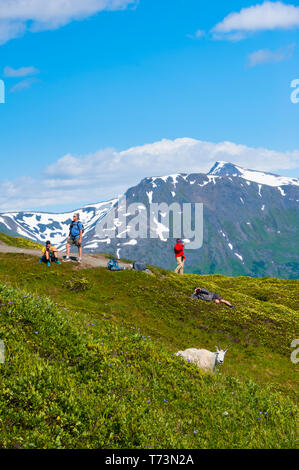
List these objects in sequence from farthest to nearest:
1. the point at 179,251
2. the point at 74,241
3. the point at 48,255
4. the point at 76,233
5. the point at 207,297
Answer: the point at 179,251, the point at 74,241, the point at 76,233, the point at 207,297, the point at 48,255

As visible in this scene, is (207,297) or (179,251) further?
(179,251)

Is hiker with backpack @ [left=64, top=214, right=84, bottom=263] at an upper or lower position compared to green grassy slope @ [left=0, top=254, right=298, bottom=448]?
upper

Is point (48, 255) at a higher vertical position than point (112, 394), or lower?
higher

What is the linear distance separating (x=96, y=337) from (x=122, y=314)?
11362mm

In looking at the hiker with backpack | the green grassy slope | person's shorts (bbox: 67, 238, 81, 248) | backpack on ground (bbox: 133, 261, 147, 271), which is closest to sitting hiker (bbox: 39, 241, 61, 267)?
the hiker with backpack

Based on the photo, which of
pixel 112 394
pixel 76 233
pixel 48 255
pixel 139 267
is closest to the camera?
pixel 112 394

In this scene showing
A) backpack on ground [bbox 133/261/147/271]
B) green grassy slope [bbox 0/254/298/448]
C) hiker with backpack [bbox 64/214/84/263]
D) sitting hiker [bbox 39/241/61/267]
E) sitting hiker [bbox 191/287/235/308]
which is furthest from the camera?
backpack on ground [bbox 133/261/147/271]

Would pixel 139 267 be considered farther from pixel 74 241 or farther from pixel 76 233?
pixel 76 233

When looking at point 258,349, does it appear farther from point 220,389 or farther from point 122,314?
point 220,389

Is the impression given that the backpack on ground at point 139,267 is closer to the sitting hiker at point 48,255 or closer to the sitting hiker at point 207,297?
the sitting hiker at point 207,297

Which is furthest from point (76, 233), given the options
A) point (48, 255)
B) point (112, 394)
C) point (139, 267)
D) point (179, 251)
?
point (112, 394)

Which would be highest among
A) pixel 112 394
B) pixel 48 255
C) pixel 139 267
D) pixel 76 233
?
pixel 76 233

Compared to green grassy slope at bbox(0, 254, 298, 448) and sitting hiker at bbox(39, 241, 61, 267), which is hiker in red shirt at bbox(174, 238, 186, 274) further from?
green grassy slope at bbox(0, 254, 298, 448)
